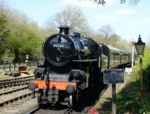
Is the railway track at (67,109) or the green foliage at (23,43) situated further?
the green foliage at (23,43)

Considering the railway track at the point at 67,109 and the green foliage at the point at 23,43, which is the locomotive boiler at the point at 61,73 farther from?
the green foliage at the point at 23,43

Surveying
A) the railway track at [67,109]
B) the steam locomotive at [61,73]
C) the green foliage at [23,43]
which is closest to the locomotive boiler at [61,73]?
the steam locomotive at [61,73]

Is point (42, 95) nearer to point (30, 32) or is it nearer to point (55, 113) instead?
point (55, 113)

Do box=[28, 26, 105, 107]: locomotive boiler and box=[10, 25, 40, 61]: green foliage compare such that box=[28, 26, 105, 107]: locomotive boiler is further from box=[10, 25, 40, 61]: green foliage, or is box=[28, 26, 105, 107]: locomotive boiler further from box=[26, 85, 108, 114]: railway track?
box=[10, 25, 40, 61]: green foliage

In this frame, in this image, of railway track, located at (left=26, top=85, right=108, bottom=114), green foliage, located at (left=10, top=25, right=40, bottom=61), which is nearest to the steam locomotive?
railway track, located at (left=26, top=85, right=108, bottom=114)

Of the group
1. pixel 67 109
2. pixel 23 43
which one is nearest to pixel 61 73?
pixel 67 109

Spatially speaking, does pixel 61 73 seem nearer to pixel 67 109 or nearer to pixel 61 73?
pixel 61 73

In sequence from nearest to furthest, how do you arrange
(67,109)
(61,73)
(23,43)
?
1. (67,109)
2. (61,73)
3. (23,43)

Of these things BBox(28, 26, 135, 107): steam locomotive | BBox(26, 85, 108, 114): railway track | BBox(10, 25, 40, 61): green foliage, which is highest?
BBox(10, 25, 40, 61): green foliage

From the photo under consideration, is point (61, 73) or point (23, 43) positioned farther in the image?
point (23, 43)

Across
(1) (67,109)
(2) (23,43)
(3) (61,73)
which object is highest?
(2) (23,43)

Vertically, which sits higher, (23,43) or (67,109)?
(23,43)

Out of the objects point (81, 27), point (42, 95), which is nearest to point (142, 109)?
point (42, 95)

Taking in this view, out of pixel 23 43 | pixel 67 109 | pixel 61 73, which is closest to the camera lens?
pixel 67 109
